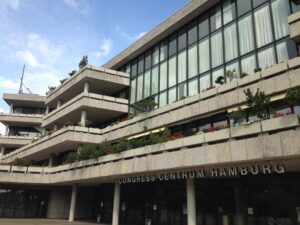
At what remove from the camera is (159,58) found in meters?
28.8

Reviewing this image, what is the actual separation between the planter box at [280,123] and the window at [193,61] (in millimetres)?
10215

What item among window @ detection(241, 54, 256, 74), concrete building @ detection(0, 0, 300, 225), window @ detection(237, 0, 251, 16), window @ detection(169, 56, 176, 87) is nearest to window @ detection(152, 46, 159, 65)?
concrete building @ detection(0, 0, 300, 225)

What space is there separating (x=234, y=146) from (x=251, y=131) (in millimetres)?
1126

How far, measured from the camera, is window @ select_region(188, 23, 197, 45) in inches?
997

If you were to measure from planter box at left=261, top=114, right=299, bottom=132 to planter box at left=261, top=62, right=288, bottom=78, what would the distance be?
328 cm

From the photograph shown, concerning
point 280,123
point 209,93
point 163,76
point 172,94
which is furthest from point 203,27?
point 280,123

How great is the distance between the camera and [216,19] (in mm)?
23625

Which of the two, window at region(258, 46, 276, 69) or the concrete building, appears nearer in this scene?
the concrete building

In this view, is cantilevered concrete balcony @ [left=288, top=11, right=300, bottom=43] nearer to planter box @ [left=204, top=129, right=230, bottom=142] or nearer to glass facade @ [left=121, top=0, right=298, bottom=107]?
glass facade @ [left=121, top=0, right=298, bottom=107]

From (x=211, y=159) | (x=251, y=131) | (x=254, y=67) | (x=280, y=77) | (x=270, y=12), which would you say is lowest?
(x=211, y=159)

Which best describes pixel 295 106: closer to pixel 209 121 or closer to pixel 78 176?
pixel 209 121

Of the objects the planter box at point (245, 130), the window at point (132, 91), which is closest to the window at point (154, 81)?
the window at point (132, 91)

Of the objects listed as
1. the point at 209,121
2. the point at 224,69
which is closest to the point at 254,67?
the point at 224,69

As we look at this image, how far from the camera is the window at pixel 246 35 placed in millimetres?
20656
